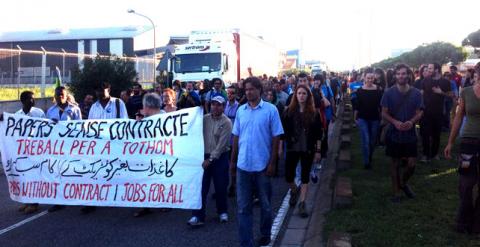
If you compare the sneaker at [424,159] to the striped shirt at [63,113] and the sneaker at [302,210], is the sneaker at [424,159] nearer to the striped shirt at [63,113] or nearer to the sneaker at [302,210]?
the sneaker at [302,210]

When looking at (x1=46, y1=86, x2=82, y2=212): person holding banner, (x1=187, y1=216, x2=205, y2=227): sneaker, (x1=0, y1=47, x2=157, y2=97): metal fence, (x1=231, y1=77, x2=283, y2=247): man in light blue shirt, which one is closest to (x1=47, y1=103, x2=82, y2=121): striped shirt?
(x1=46, y1=86, x2=82, y2=212): person holding banner

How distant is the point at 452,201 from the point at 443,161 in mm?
3187

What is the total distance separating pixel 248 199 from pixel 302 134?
1.69m

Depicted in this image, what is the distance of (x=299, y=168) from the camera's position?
769 cm

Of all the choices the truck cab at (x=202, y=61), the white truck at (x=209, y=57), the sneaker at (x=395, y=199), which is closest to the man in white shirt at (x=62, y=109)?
the sneaker at (x=395, y=199)

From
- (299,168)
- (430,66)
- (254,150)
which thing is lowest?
(299,168)

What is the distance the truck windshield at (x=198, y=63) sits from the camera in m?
22.2

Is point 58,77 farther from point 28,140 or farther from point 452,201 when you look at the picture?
point 452,201

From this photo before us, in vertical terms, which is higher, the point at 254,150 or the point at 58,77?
the point at 58,77

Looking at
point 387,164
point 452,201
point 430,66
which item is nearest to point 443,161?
point 387,164

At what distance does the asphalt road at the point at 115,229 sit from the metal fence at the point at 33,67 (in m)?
9.53

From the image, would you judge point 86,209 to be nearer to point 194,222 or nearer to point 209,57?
point 194,222

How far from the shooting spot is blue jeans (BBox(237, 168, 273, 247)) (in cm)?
537

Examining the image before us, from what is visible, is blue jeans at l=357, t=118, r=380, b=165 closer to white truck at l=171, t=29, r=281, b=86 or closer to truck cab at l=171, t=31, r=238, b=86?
white truck at l=171, t=29, r=281, b=86
